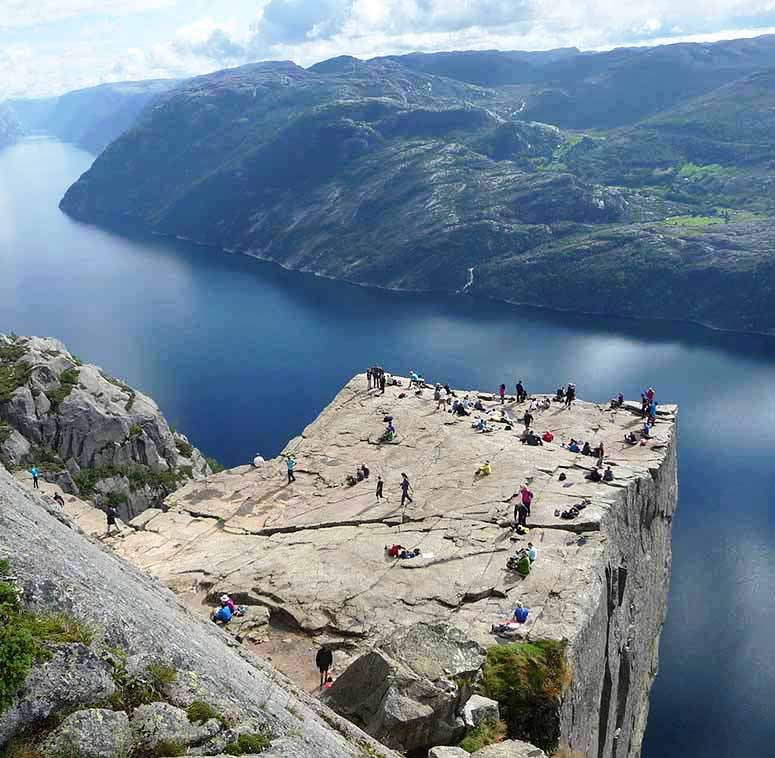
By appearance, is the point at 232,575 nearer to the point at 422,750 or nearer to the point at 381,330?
the point at 422,750

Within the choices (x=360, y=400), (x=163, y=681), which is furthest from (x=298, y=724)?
(x=360, y=400)

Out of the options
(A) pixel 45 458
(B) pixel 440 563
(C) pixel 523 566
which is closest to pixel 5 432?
(A) pixel 45 458

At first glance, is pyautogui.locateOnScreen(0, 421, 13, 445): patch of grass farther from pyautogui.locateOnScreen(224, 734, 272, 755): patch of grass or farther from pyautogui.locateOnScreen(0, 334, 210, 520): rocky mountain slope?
pyautogui.locateOnScreen(224, 734, 272, 755): patch of grass

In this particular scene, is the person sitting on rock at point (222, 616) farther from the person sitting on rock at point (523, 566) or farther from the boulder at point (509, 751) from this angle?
the boulder at point (509, 751)

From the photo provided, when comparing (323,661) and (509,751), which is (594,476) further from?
(509,751)

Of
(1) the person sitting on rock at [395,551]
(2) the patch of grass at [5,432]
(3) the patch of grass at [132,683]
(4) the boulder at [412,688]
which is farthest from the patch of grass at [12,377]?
(3) the patch of grass at [132,683]

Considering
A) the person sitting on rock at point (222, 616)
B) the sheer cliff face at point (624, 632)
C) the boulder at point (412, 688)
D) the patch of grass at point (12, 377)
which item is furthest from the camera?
the patch of grass at point (12, 377)

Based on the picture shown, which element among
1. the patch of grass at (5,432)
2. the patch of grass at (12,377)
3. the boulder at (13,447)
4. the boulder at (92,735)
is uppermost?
the boulder at (92,735)

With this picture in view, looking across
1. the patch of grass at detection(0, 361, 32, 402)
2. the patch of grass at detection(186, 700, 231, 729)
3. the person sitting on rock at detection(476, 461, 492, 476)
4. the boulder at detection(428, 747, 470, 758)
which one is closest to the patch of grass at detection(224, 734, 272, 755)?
the patch of grass at detection(186, 700, 231, 729)
